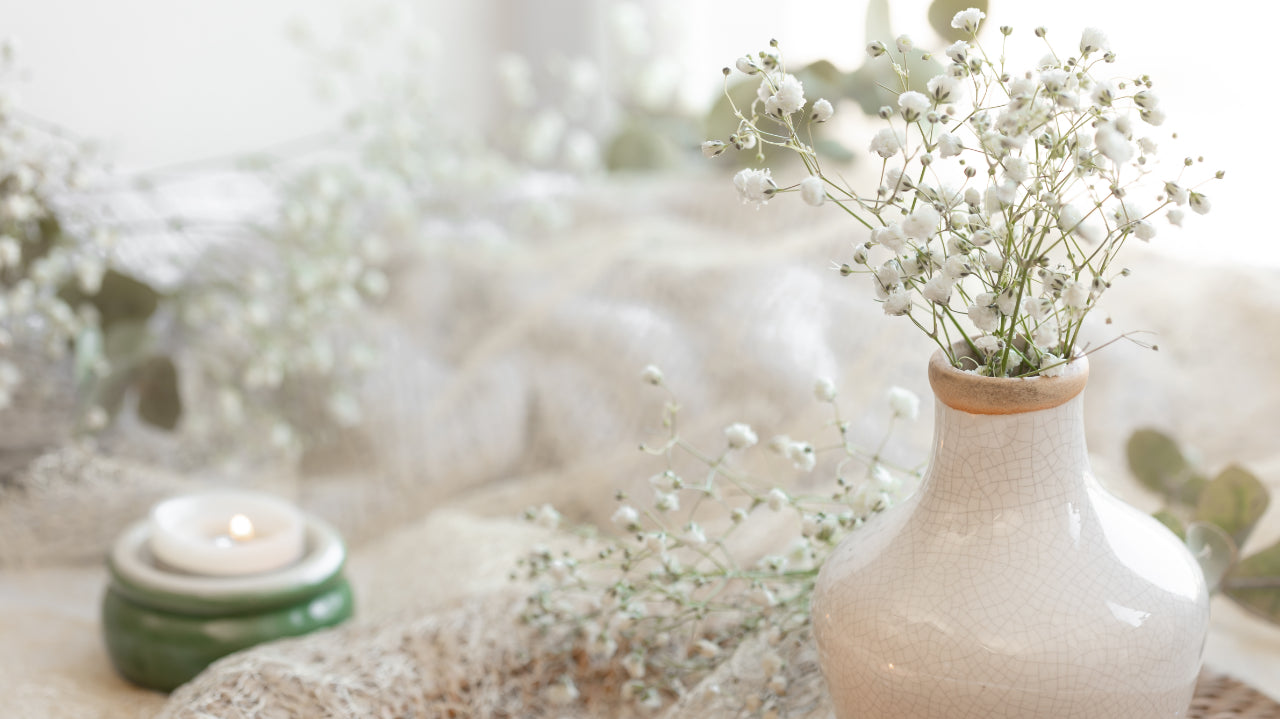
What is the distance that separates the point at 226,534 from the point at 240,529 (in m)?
0.04

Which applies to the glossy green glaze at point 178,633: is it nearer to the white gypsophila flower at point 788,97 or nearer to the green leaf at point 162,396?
the green leaf at point 162,396

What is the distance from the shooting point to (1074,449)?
458mm

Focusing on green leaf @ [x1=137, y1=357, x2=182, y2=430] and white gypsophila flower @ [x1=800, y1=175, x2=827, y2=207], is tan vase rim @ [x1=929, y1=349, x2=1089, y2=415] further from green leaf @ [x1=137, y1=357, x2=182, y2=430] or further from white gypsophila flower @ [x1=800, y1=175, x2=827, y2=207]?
green leaf @ [x1=137, y1=357, x2=182, y2=430]

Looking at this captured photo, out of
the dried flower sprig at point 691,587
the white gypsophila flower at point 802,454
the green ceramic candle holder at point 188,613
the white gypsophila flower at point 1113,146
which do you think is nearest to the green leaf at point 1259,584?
the dried flower sprig at point 691,587

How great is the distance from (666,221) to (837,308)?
0.26 metres

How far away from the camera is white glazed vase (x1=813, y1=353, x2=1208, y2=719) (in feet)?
1.40

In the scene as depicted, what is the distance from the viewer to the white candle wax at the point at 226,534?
2.18 feet

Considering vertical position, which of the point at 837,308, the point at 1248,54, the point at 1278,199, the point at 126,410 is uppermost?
the point at 1248,54

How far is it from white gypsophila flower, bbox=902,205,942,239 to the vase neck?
101 millimetres

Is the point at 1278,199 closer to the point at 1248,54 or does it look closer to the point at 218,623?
the point at 1248,54

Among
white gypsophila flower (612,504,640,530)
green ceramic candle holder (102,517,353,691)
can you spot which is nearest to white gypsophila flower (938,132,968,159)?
white gypsophila flower (612,504,640,530)

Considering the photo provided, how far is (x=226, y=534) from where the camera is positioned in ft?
2.38

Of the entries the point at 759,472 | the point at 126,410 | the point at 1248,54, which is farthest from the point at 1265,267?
the point at 126,410

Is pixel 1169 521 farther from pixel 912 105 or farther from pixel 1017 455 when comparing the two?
pixel 912 105
